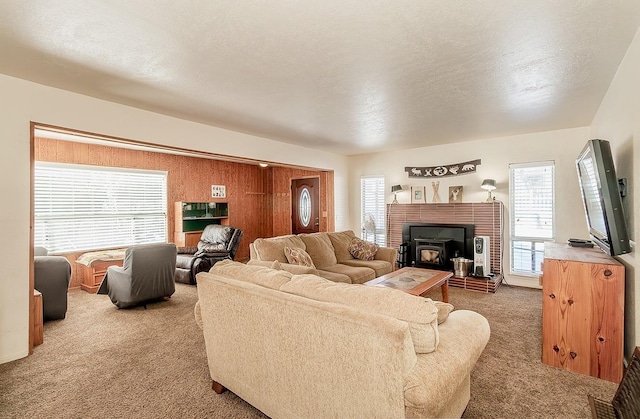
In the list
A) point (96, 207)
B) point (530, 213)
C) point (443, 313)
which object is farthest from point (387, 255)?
point (96, 207)

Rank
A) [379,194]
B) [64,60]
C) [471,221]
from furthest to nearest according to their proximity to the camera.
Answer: [379,194]
[471,221]
[64,60]

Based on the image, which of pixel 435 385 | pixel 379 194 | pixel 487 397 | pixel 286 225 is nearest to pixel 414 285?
pixel 487 397

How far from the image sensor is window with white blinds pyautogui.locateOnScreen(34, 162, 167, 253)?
5008mm

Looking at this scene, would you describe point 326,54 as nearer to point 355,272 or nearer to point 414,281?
point 414,281

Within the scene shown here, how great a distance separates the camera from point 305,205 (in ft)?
24.8

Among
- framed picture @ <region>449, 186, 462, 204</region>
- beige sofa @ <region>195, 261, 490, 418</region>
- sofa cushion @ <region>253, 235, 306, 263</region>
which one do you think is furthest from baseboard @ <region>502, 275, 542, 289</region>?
beige sofa @ <region>195, 261, 490, 418</region>

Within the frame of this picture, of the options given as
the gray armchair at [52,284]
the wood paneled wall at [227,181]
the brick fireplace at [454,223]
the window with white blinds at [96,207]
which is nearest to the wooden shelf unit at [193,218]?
the wood paneled wall at [227,181]

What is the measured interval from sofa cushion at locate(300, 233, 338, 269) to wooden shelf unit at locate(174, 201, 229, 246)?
3.18m

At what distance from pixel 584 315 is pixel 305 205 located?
575 centimetres

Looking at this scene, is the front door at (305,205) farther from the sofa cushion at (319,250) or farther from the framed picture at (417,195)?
the sofa cushion at (319,250)

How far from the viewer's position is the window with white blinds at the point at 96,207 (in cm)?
501

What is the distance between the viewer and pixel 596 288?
240 centimetres

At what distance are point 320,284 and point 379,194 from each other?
17.0 ft

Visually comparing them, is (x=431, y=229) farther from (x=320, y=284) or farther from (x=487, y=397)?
(x=320, y=284)
